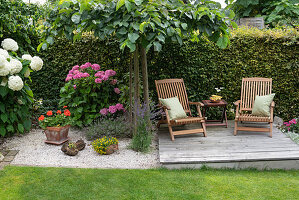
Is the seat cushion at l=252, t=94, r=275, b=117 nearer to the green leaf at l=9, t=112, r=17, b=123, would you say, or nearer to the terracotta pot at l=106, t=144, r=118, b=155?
the terracotta pot at l=106, t=144, r=118, b=155

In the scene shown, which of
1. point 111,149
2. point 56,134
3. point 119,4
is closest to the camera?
point 119,4

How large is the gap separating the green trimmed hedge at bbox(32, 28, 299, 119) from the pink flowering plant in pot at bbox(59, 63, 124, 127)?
0.64 metres

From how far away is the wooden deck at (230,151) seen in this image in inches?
151

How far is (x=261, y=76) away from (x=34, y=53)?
499 centimetres

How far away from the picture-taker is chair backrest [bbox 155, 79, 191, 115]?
5312 mm

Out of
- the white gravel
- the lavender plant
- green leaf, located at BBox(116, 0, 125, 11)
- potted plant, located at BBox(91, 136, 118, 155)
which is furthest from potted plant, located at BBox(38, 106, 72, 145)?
green leaf, located at BBox(116, 0, 125, 11)

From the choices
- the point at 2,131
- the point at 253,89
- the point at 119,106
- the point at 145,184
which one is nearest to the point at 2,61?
the point at 2,131

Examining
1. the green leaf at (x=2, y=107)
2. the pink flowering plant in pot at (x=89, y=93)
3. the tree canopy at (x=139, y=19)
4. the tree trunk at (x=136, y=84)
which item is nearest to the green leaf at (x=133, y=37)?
the tree canopy at (x=139, y=19)

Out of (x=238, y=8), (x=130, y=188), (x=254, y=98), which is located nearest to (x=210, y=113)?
(x=254, y=98)

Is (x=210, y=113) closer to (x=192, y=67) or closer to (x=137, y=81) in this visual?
(x=192, y=67)

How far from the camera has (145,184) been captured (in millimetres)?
3314

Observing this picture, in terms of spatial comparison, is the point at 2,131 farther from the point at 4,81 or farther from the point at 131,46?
the point at 131,46

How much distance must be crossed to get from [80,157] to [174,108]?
182cm

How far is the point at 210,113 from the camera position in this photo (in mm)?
5949
